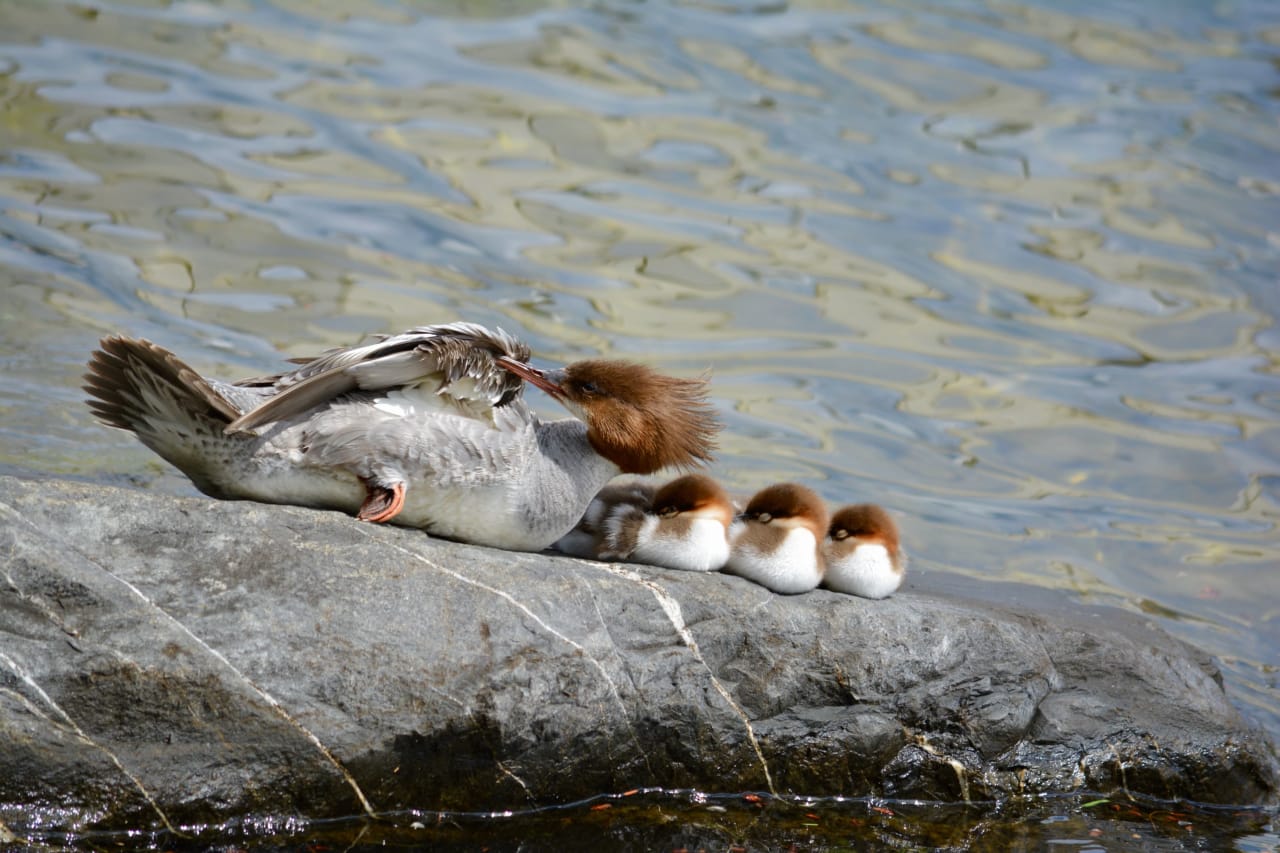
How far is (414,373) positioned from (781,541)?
147 cm

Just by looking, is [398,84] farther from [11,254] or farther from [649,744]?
[649,744]

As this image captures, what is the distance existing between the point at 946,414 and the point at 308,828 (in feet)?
20.8

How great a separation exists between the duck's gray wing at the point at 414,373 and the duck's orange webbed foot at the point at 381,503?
0.36 metres

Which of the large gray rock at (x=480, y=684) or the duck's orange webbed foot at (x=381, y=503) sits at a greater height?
the duck's orange webbed foot at (x=381, y=503)

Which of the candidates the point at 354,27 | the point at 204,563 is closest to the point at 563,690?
the point at 204,563

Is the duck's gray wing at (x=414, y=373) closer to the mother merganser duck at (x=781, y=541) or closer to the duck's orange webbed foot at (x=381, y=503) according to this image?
the duck's orange webbed foot at (x=381, y=503)

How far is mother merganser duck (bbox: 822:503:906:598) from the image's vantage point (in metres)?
5.30

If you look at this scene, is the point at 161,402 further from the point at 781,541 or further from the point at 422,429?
the point at 781,541

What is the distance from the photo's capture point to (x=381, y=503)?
15.8 feet

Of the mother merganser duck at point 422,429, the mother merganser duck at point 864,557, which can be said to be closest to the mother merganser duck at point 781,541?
the mother merganser duck at point 864,557

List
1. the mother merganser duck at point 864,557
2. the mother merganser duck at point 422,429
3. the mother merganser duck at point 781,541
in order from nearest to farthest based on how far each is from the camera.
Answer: the mother merganser duck at point 422,429, the mother merganser duck at point 781,541, the mother merganser duck at point 864,557

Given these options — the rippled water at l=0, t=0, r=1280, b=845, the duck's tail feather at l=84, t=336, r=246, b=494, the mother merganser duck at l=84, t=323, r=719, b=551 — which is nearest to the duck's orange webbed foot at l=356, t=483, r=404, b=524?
the mother merganser duck at l=84, t=323, r=719, b=551

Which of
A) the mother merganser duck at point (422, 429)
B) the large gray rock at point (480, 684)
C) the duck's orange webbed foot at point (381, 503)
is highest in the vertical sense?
the mother merganser duck at point (422, 429)

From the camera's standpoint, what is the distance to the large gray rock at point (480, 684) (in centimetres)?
407
